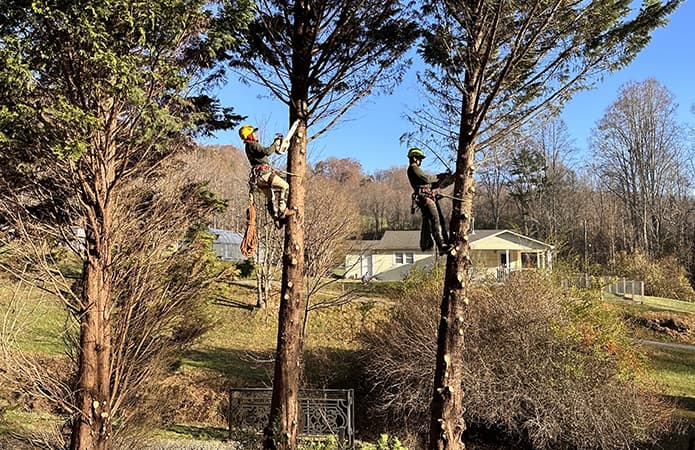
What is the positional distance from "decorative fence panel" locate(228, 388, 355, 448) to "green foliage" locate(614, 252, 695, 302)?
24.3m

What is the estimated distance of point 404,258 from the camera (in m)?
31.9

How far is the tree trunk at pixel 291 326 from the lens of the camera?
214 inches

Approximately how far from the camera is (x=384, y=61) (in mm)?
6656

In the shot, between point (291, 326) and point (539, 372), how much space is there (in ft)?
22.2

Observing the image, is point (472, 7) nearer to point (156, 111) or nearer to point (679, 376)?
point (156, 111)

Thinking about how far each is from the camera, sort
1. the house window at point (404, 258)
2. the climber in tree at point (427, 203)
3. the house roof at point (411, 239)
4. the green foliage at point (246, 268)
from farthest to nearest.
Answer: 1. the house window at point (404, 258)
2. the house roof at point (411, 239)
3. the green foliage at point (246, 268)
4. the climber in tree at point (427, 203)

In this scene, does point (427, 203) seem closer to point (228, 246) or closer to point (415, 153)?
point (415, 153)

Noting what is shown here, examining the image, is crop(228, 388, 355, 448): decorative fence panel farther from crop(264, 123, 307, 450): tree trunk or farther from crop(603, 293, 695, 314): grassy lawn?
crop(603, 293, 695, 314): grassy lawn

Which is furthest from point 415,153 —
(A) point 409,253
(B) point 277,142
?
(A) point 409,253

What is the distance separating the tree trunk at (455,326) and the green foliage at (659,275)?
27.7 meters

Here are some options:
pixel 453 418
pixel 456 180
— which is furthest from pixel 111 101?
pixel 453 418

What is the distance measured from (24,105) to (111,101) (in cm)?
114

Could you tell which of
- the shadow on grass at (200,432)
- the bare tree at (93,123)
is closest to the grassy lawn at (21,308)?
the bare tree at (93,123)

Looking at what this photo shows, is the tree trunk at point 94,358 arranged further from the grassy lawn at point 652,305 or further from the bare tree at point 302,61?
the grassy lawn at point 652,305
